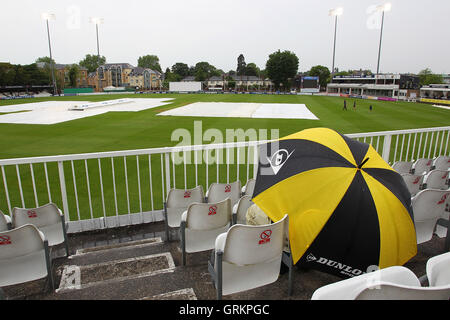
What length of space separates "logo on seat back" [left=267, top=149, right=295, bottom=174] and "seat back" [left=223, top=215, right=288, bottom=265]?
18.5 inches

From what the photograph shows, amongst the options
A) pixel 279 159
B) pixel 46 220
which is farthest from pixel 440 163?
pixel 46 220

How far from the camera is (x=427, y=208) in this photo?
301cm

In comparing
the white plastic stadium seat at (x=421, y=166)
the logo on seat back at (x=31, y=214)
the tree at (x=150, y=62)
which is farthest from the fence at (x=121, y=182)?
the tree at (x=150, y=62)

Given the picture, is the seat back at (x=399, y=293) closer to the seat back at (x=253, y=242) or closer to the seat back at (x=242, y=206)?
the seat back at (x=253, y=242)

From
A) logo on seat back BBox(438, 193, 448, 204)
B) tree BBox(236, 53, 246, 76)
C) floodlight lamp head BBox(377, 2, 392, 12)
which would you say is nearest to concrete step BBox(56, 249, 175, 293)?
logo on seat back BBox(438, 193, 448, 204)

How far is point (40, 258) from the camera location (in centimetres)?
258

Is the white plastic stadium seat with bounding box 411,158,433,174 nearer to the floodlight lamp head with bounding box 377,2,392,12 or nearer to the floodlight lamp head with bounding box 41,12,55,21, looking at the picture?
the floodlight lamp head with bounding box 377,2,392,12

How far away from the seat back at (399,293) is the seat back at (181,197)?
2604 mm

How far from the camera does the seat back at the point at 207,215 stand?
2.94 metres

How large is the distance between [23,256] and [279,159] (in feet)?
7.62

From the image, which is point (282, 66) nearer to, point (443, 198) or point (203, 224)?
point (443, 198)

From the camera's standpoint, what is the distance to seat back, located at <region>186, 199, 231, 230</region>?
2.94 metres
